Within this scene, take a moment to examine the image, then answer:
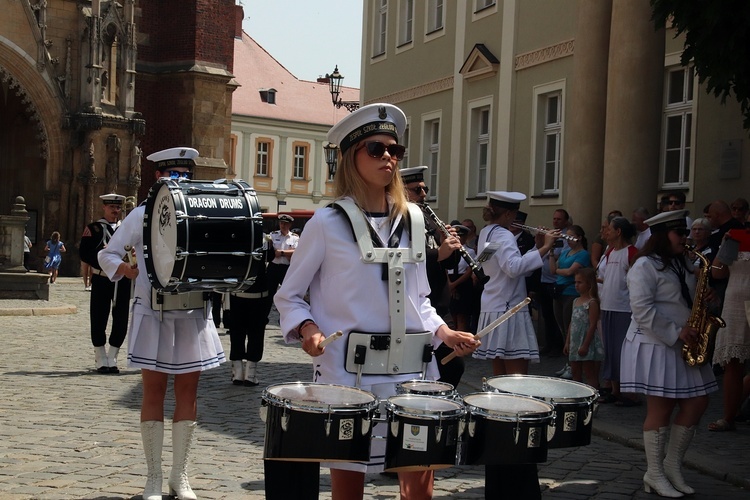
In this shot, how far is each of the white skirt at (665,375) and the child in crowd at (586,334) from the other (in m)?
3.52

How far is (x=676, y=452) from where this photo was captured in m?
7.75

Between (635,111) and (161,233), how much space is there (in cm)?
1064

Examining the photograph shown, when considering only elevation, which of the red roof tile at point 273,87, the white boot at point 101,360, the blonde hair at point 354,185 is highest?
the red roof tile at point 273,87

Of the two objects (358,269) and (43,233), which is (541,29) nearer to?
(358,269)

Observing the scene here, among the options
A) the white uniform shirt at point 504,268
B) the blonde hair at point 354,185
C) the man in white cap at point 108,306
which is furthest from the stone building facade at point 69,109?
the blonde hair at point 354,185

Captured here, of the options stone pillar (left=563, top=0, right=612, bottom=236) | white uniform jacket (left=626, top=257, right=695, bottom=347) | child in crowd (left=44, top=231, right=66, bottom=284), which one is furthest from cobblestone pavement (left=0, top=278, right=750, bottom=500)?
child in crowd (left=44, top=231, right=66, bottom=284)

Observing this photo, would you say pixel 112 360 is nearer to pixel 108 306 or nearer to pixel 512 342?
pixel 108 306

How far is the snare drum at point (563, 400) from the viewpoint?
4700mm

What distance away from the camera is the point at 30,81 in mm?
36062

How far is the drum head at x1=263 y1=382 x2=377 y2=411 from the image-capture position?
433 centimetres

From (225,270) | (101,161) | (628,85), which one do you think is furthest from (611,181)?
(101,161)

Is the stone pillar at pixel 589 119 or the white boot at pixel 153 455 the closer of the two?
the white boot at pixel 153 455

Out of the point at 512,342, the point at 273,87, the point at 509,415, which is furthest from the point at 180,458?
the point at 273,87

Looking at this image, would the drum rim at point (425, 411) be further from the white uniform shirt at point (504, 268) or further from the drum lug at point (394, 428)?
the white uniform shirt at point (504, 268)
